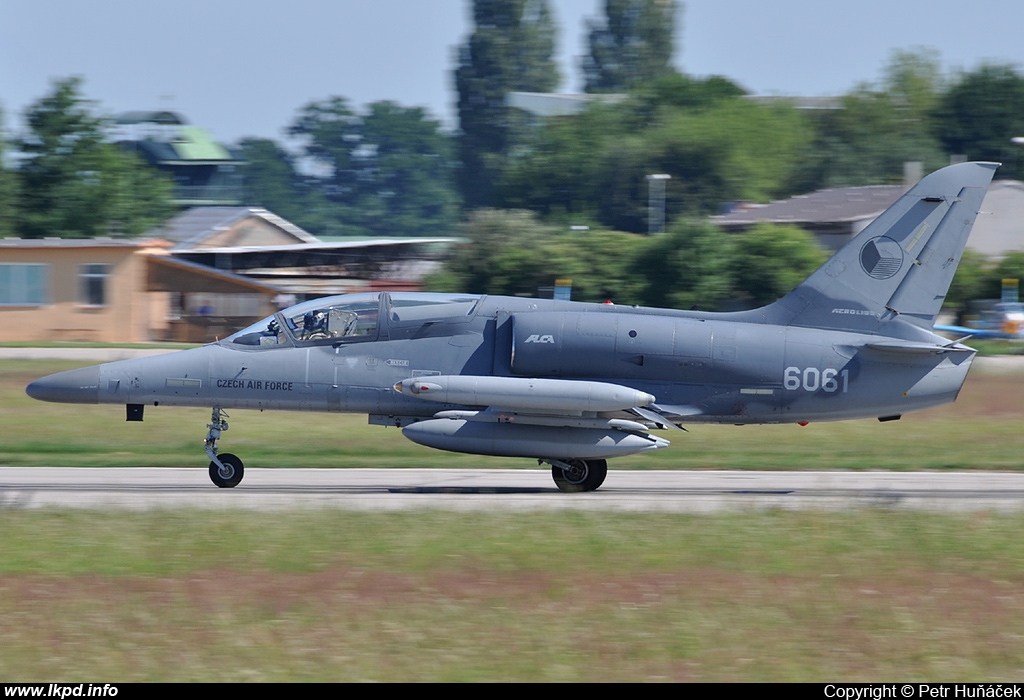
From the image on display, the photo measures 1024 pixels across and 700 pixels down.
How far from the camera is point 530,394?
13805mm

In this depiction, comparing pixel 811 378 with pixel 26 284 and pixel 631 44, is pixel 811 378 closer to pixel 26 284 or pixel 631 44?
pixel 26 284

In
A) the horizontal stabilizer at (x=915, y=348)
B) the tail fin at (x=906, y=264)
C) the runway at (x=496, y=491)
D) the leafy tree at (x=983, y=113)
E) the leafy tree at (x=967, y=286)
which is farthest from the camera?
the leafy tree at (x=983, y=113)

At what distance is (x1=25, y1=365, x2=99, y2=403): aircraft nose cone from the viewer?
1431cm

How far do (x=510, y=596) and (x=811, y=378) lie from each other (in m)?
7.39

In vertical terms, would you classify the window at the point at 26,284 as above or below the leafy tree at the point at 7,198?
below

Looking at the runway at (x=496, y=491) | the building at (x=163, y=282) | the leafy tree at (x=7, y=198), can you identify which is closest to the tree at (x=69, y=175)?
the leafy tree at (x=7, y=198)

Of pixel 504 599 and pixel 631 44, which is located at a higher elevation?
pixel 631 44

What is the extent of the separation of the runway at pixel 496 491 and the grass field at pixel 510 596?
1146 millimetres

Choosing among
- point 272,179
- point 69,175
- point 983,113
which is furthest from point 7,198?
point 272,179

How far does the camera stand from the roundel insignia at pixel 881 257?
14891 millimetres

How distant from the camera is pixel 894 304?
14.9 metres

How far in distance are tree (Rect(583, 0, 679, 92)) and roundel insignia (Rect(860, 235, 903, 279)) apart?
105 m

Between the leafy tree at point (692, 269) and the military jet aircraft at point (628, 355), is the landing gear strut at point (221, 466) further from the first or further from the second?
the leafy tree at point (692, 269)

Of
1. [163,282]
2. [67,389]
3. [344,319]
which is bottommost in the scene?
[67,389]
